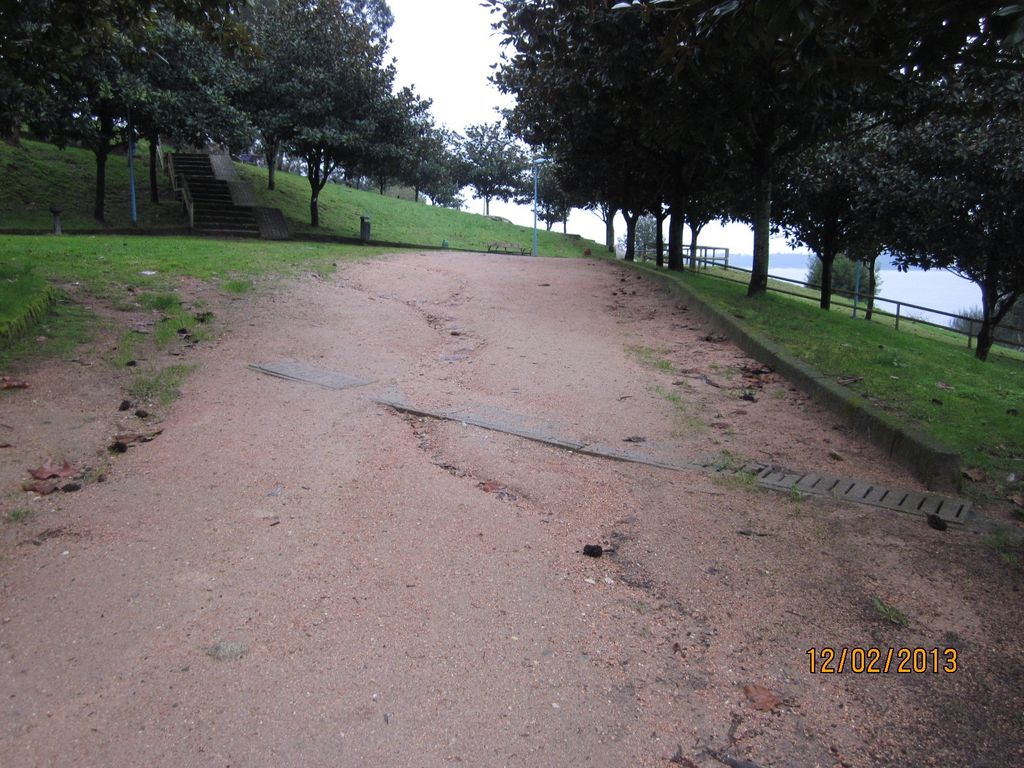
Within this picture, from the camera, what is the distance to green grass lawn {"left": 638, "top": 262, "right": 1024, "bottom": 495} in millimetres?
5594

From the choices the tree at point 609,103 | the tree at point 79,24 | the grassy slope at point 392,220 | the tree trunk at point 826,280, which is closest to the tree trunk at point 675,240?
the tree at point 609,103

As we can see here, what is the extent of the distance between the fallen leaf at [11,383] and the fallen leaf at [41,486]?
186 cm

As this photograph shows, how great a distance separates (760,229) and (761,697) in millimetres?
12340

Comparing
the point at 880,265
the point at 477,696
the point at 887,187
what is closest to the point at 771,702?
the point at 477,696

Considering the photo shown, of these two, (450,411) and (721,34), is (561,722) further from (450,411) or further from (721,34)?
(721,34)

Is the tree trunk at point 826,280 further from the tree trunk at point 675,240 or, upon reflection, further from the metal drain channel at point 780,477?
the metal drain channel at point 780,477

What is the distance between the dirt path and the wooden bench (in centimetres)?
2465

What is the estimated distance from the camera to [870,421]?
18.1 ft

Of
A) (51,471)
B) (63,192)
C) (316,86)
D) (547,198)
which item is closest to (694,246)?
(547,198)

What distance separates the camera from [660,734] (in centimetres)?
237

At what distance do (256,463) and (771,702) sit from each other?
3.27m

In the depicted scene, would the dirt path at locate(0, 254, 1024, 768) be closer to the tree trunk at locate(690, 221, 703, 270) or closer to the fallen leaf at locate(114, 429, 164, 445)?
the fallen leaf at locate(114, 429, 164, 445)

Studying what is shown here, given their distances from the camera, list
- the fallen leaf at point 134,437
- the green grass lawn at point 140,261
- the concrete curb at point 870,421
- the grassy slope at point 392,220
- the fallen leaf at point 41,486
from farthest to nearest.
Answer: the grassy slope at point 392,220
the green grass lawn at point 140,261
the fallen leaf at point 134,437
the concrete curb at point 870,421
the fallen leaf at point 41,486

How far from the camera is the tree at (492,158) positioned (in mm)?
49781
